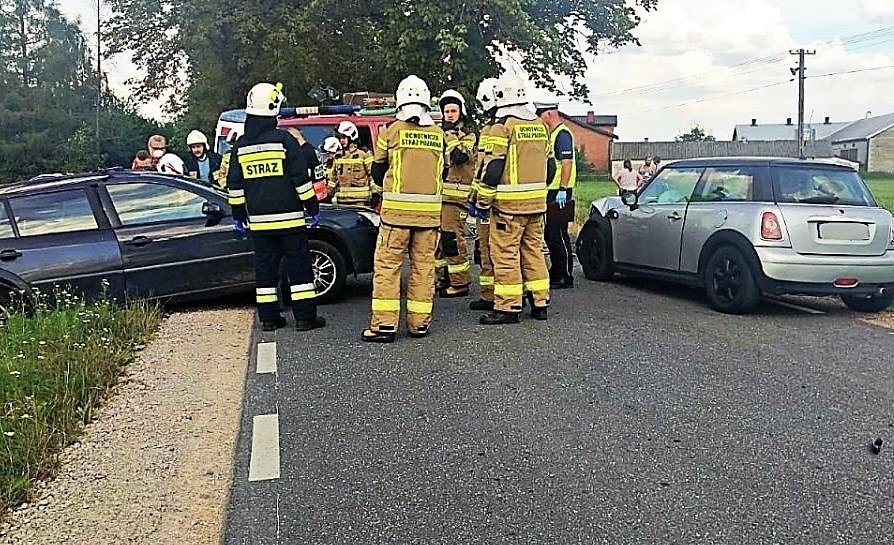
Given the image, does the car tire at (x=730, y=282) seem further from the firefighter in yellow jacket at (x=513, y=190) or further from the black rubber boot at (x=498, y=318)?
the black rubber boot at (x=498, y=318)

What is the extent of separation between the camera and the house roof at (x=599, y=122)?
8675 cm

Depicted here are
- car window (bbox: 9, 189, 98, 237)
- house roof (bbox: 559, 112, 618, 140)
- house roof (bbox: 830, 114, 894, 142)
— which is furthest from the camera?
house roof (bbox: 830, 114, 894, 142)

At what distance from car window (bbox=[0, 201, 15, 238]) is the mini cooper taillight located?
6.26m

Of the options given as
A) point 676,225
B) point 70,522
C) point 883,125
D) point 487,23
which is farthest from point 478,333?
point 883,125

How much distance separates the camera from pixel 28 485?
428cm

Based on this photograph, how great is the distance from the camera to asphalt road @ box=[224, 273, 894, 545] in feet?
12.7

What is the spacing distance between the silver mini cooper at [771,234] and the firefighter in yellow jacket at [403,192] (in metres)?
2.77

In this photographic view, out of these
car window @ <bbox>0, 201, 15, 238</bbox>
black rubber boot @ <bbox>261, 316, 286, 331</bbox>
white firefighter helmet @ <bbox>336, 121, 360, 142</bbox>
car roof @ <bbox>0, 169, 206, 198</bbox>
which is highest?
white firefighter helmet @ <bbox>336, 121, 360, 142</bbox>

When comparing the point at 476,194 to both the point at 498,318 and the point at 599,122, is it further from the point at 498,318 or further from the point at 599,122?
the point at 599,122

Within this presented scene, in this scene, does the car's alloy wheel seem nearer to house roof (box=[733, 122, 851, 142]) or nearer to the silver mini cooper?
the silver mini cooper

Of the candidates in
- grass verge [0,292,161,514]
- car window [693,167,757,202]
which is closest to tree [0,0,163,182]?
grass verge [0,292,161,514]

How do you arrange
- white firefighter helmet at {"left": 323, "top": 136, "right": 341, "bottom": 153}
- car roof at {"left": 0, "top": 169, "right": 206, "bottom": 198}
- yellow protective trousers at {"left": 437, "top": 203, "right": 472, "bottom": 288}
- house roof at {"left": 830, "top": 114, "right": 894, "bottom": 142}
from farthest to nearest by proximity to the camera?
house roof at {"left": 830, "top": 114, "right": 894, "bottom": 142} < white firefighter helmet at {"left": 323, "top": 136, "right": 341, "bottom": 153} < yellow protective trousers at {"left": 437, "top": 203, "right": 472, "bottom": 288} < car roof at {"left": 0, "top": 169, "right": 206, "bottom": 198}

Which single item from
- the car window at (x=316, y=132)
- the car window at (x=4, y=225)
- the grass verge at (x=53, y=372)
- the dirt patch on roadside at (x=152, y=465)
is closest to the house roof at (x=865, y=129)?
the car window at (x=316, y=132)

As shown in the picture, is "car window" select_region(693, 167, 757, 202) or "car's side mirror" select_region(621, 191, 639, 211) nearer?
"car window" select_region(693, 167, 757, 202)
